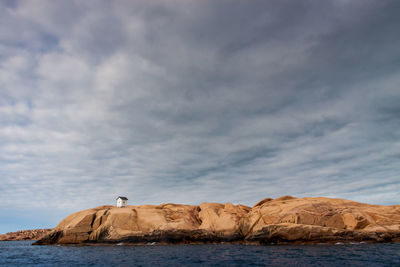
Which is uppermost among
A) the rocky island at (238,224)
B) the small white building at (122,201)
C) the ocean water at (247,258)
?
the small white building at (122,201)

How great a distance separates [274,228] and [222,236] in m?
10.3

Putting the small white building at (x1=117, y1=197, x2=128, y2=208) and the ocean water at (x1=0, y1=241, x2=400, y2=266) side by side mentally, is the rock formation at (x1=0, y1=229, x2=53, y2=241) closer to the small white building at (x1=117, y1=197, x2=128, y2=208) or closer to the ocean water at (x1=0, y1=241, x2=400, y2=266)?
the small white building at (x1=117, y1=197, x2=128, y2=208)

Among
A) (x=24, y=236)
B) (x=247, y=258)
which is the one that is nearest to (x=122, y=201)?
(x=247, y=258)

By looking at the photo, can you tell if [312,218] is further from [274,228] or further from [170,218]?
[170,218]

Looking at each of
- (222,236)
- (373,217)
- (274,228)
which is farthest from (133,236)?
(373,217)

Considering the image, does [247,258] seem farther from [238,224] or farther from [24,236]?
[24,236]

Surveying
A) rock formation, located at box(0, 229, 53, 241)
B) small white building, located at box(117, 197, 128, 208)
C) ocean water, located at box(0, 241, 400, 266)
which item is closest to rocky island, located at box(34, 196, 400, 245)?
ocean water, located at box(0, 241, 400, 266)

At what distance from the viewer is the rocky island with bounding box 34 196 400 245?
114 ft

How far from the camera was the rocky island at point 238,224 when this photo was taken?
3484cm

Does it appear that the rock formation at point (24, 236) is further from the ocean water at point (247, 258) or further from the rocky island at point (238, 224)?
the ocean water at point (247, 258)

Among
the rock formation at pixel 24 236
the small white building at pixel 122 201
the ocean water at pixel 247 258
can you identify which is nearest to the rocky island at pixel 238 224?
the ocean water at pixel 247 258

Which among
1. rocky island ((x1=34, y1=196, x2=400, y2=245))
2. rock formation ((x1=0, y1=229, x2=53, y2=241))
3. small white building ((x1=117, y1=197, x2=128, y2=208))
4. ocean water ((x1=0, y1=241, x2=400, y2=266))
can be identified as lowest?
rock formation ((x1=0, y1=229, x2=53, y2=241))

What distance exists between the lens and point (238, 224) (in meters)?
44.0

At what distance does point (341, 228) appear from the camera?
117 feet
